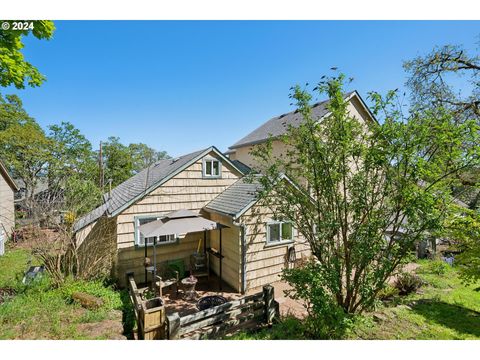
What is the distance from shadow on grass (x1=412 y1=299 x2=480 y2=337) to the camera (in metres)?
5.49

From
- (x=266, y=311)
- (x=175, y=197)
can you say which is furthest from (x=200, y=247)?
(x=266, y=311)

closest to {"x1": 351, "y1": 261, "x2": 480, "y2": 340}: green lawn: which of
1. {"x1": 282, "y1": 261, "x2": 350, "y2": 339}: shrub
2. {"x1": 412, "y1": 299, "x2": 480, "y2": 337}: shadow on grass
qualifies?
{"x1": 412, "y1": 299, "x2": 480, "y2": 337}: shadow on grass

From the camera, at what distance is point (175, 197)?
9.02 meters

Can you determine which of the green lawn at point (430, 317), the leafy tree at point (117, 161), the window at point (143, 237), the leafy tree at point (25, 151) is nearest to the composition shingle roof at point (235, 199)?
the window at point (143, 237)

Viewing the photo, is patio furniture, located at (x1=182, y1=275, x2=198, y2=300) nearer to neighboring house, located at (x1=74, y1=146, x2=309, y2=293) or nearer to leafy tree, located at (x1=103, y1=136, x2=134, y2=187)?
neighboring house, located at (x1=74, y1=146, x2=309, y2=293)

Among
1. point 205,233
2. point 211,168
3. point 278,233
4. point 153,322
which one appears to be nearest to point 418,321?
point 278,233

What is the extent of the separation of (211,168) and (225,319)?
6.11m

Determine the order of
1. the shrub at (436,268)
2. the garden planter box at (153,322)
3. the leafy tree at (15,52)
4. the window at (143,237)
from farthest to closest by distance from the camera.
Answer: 1. the shrub at (436,268)
2. the window at (143,237)
3. the leafy tree at (15,52)
4. the garden planter box at (153,322)

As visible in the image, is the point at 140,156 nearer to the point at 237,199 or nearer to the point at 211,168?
the point at 211,168

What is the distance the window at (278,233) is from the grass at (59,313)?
4.94 meters

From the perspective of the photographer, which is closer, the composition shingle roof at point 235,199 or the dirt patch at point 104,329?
the dirt patch at point 104,329

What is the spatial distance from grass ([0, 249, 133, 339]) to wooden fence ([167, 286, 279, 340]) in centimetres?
150

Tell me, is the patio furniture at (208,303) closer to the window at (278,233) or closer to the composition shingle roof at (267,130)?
the window at (278,233)

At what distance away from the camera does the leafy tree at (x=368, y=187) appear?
14.2 ft
